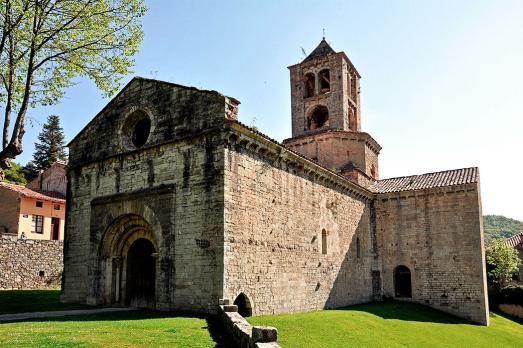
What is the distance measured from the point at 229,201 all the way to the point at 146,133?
5196 millimetres

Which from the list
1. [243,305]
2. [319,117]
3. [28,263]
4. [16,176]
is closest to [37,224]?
[28,263]

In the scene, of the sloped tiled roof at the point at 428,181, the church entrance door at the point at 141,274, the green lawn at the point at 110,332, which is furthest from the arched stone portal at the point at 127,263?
the sloped tiled roof at the point at 428,181

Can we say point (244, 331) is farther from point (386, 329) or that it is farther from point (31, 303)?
point (31, 303)

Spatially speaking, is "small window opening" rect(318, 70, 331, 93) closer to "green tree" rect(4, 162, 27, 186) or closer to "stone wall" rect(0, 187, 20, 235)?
"stone wall" rect(0, 187, 20, 235)

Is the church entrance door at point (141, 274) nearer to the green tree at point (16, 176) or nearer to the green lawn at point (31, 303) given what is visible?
the green lawn at point (31, 303)

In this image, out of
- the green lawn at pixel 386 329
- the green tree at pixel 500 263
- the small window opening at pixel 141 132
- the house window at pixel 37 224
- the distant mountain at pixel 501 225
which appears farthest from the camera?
the distant mountain at pixel 501 225

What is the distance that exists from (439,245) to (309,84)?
42.8 ft

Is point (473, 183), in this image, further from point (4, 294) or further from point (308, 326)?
point (4, 294)

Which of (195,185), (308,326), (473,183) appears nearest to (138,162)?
(195,185)

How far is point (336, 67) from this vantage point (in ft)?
91.7

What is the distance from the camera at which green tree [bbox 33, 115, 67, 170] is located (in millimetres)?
51156

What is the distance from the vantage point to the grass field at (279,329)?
9.53 metres

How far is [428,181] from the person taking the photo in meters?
24.8

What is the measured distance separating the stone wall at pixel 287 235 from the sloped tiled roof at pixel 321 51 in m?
10.8
